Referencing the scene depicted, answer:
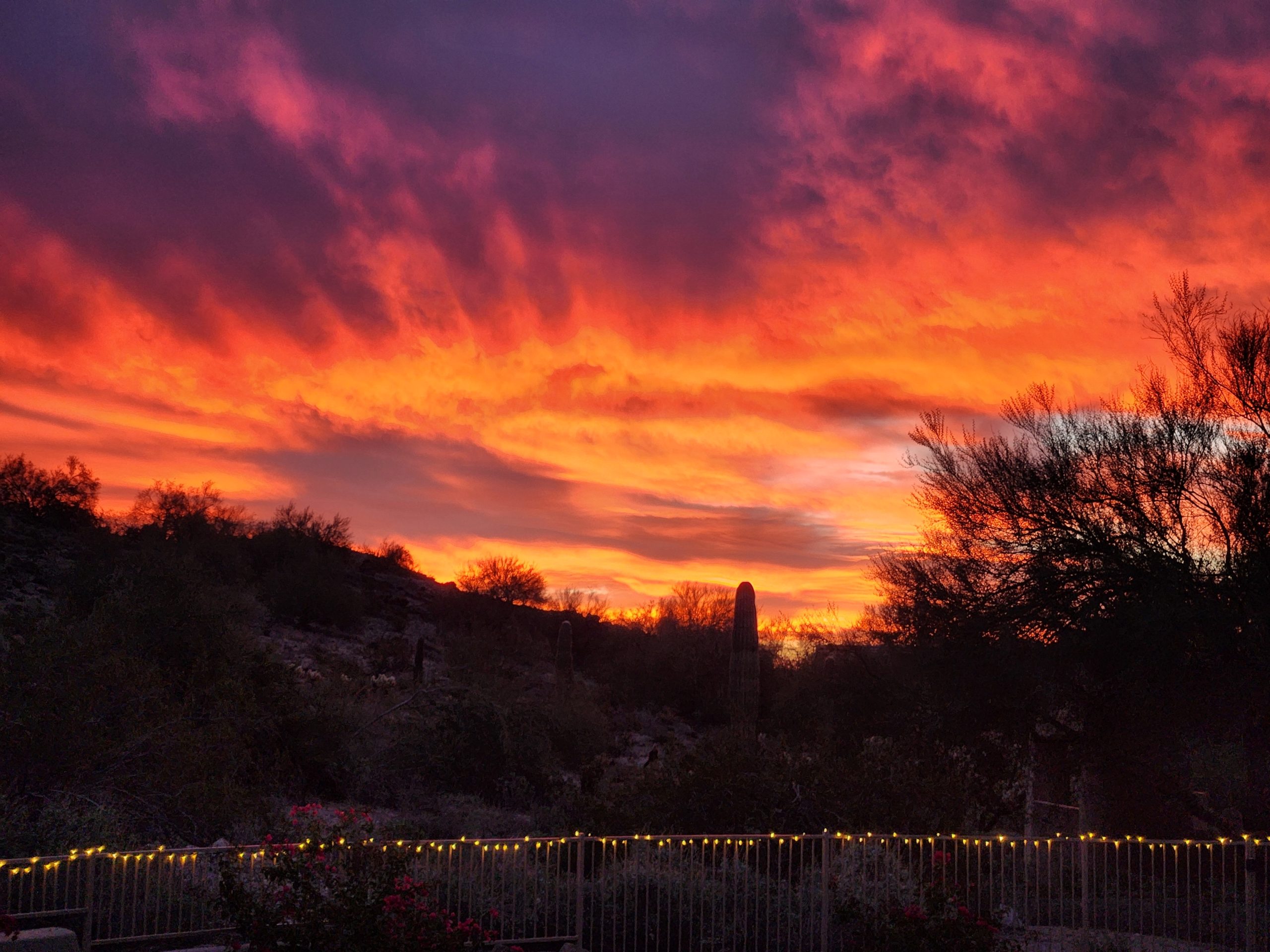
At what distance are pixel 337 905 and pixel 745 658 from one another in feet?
66.3

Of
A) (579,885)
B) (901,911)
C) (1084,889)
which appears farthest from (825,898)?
(1084,889)

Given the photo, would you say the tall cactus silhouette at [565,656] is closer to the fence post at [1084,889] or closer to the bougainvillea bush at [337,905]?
the fence post at [1084,889]

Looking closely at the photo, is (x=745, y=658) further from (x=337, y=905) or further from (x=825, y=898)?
(x=337, y=905)

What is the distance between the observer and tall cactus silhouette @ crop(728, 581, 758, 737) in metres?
28.6

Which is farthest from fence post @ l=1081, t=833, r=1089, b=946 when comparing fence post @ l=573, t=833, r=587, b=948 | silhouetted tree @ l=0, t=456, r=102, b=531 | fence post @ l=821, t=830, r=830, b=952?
silhouetted tree @ l=0, t=456, r=102, b=531

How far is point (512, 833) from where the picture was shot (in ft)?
63.8

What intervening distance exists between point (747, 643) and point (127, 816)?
1801 centimetres

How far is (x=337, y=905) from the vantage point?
1004 cm

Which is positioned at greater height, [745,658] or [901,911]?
[745,658]

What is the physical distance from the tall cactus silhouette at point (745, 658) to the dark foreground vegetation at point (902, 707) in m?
3.14

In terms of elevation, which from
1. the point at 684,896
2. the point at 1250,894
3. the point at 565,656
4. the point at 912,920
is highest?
the point at 565,656

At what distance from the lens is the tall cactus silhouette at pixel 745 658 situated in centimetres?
2864

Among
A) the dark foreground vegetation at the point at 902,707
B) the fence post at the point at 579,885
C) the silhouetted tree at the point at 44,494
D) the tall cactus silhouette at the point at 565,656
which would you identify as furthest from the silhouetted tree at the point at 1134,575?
the silhouetted tree at the point at 44,494

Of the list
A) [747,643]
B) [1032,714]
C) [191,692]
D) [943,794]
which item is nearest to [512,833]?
[191,692]
